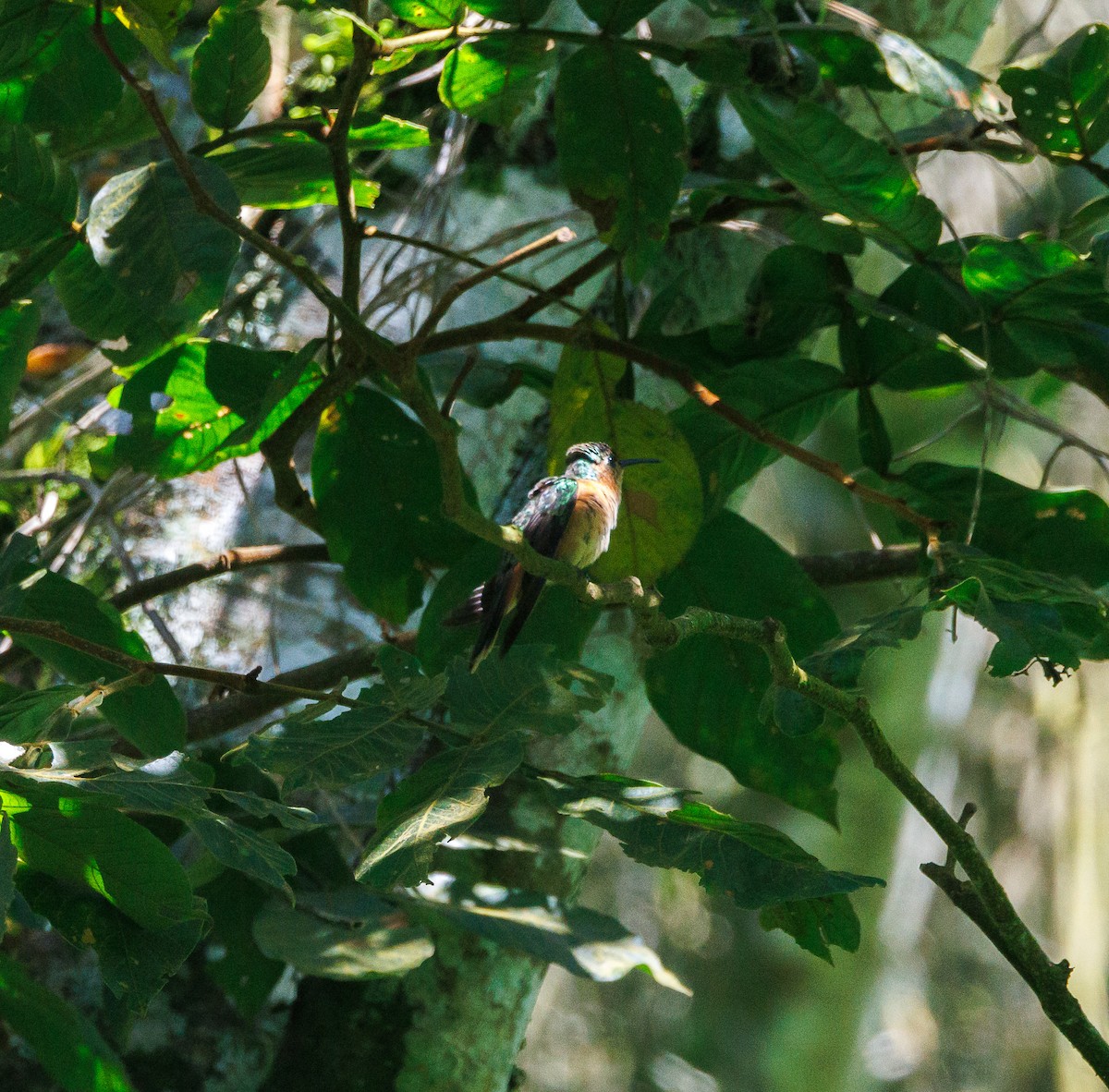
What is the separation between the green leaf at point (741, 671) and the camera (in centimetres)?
155

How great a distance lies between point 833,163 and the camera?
1.36 m

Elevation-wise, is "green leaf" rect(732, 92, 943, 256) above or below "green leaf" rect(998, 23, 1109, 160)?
below

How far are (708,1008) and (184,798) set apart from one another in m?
11.4

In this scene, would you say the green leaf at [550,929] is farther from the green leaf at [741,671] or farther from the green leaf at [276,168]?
the green leaf at [276,168]

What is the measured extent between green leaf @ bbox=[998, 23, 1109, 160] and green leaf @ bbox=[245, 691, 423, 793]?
1.02 meters

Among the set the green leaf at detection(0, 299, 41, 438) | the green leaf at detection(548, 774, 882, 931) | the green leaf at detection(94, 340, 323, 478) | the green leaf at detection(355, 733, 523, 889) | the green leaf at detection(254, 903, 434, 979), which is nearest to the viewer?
the green leaf at detection(355, 733, 523, 889)

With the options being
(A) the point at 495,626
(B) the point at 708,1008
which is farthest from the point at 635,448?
(B) the point at 708,1008

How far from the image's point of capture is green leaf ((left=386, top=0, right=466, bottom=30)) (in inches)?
55.8

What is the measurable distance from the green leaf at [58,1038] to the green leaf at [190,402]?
69 cm

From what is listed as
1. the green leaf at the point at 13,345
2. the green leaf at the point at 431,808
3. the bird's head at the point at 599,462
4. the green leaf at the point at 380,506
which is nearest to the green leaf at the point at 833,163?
the bird's head at the point at 599,462

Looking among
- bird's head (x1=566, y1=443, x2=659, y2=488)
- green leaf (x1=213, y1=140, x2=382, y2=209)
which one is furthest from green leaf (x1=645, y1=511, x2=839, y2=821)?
green leaf (x1=213, y1=140, x2=382, y2=209)

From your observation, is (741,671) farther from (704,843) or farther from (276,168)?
(276,168)

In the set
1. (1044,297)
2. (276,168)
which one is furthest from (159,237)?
(1044,297)

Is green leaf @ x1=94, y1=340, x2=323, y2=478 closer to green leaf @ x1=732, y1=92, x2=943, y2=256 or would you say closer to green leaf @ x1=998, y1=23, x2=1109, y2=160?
green leaf @ x1=732, y1=92, x2=943, y2=256
